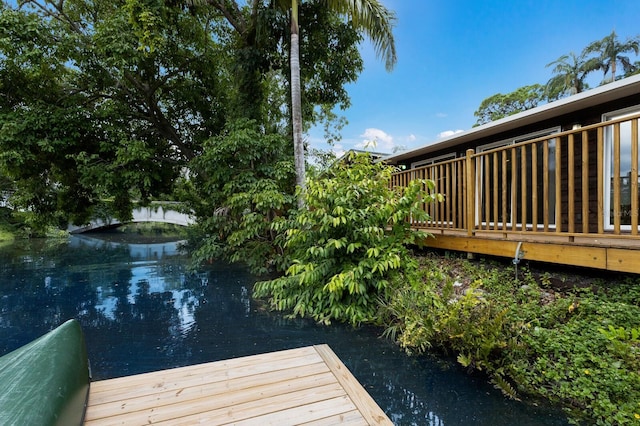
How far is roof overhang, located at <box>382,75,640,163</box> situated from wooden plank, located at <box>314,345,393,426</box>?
4.91 metres

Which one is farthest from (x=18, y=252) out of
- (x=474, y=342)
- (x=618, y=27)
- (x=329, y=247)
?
(x=618, y=27)

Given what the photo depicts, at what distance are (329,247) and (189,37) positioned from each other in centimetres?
827

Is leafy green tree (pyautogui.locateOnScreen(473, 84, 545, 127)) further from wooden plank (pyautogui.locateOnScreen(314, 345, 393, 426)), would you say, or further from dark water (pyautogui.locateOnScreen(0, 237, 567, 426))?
wooden plank (pyautogui.locateOnScreen(314, 345, 393, 426))

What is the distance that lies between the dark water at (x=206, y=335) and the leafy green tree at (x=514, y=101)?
933 inches

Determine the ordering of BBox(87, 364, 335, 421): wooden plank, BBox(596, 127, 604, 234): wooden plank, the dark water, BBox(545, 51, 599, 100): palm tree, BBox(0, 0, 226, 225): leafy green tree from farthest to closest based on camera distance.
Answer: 1. BBox(545, 51, 599, 100): palm tree
2. BBox(0, 0, 226, 225): leafy green tree
3. BBox(596, 127, 604, 234): wooden plank
4. the dark water
5. BBox(87, 364, 335, 421): wooden plank

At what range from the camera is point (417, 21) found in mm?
10289

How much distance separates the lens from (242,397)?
1.75m

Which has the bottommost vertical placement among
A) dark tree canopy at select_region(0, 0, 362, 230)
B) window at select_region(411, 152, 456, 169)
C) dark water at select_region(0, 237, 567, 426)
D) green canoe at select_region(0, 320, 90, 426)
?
dark water at select_region(0, 237, 567, 426)

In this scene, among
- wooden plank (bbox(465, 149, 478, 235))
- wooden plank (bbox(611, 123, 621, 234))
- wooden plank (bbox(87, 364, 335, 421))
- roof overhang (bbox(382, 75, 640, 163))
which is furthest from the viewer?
wooden plank (bbox(465, 149, 478, 235))

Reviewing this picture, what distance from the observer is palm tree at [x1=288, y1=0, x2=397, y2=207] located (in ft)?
20.6

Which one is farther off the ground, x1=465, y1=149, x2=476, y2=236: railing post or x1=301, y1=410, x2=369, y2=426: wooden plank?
x1=465, y1=149, x2=476, y2=236: railing post

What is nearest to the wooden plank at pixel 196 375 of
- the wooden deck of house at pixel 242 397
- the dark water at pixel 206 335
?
the wooden deck of house at pixel 242 397

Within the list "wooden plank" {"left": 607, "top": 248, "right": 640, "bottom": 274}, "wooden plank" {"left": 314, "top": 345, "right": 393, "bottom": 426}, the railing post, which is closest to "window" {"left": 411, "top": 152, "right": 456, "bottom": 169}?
the railing post

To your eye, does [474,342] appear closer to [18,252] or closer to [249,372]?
[249,372]
